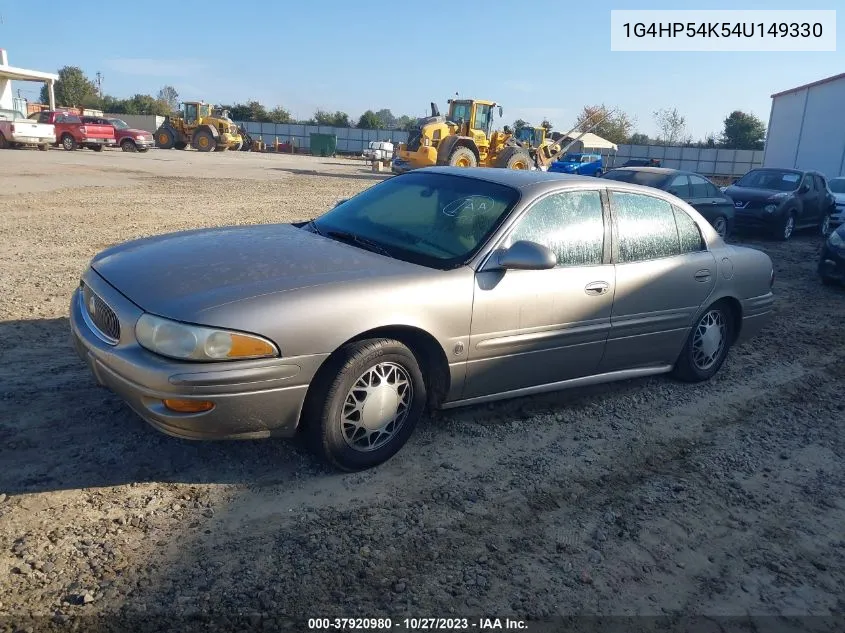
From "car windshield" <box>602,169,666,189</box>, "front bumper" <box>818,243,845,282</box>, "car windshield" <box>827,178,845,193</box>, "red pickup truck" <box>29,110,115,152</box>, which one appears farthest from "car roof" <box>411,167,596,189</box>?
"red pickup truck" <box>29,110,115,152</box>

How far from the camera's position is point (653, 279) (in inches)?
179

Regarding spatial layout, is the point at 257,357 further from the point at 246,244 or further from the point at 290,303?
the point at 246,244

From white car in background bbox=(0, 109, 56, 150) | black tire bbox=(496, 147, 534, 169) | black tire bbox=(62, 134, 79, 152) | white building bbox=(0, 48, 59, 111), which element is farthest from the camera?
white building bbox=(0, 48, 59, 111)

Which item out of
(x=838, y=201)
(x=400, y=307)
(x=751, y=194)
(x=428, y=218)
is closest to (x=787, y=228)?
(x=751, y=194)

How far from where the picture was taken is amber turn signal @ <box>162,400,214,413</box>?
295 centimetres

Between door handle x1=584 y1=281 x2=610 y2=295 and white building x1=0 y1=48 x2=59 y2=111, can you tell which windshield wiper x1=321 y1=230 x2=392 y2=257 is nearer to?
door handle x1=584 y1=281 x2=610 y2=295

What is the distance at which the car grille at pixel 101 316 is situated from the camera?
3.23 metres

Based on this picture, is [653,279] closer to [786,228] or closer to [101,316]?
[101,316]

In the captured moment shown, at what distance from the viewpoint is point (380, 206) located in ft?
14.7

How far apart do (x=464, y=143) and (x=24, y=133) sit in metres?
20.0

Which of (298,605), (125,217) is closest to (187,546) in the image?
(298,605)

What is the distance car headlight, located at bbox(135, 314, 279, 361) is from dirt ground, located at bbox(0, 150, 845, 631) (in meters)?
Answer: 0.72

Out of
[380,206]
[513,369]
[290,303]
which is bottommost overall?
[513,369]

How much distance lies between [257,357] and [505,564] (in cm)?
141
